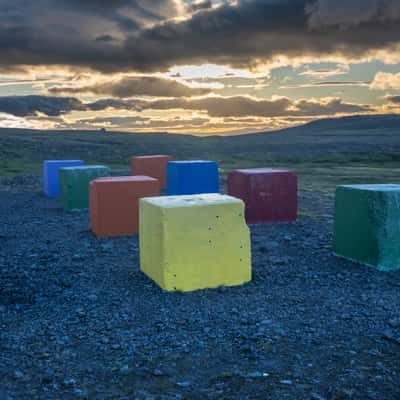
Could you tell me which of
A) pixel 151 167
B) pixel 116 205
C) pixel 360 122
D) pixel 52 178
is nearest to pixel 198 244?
pixel 116 205

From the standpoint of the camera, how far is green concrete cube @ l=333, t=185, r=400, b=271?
734 centimetres

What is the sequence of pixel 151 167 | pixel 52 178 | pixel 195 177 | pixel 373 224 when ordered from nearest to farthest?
1. pixel 373 224
2. pixel 195 177
3. pixel 52 178
4. pixel 151 167

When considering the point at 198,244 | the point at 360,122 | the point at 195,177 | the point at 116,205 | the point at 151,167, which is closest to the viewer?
the point at 198,244

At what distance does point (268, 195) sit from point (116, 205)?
3176 mm

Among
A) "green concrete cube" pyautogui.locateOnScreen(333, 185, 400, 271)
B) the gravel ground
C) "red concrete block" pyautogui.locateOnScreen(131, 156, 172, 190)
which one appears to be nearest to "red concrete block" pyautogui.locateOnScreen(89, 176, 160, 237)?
the gravel ground

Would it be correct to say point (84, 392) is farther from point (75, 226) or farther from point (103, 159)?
point (103, 159)

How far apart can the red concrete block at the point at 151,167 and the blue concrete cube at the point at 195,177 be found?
12.5 feet

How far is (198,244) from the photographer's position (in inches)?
259

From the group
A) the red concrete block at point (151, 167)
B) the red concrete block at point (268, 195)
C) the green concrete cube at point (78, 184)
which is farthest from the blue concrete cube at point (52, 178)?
the red concrete block at point (268, 195)

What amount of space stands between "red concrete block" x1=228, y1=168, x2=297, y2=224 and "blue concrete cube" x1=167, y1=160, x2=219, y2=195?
2.77 m

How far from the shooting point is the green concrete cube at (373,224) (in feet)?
24.1

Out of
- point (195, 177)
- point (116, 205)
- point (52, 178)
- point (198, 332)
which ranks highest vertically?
point (195, 177)

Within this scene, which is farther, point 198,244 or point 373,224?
point 373,224

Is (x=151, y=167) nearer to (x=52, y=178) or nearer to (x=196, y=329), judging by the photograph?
(x=52, y=178)
